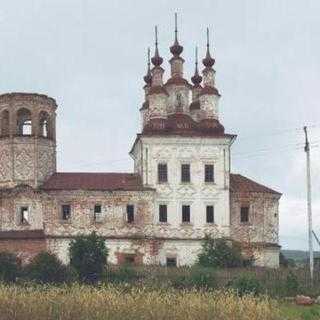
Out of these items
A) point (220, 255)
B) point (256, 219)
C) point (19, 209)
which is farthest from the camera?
point (256, 219)

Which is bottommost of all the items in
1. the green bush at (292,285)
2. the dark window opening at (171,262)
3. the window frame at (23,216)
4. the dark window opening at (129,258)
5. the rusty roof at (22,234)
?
the green bush at (292,285)

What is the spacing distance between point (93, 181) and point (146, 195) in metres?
3.30

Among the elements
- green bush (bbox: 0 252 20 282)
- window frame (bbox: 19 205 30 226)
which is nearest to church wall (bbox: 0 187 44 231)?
window frame (bbox: 19 205 30 226)

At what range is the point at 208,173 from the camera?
49.8 m

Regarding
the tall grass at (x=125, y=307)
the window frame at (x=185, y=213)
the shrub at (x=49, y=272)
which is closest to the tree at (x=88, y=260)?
the shrub at (x=49, y=272)

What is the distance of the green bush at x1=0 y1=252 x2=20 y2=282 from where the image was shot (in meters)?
39.5

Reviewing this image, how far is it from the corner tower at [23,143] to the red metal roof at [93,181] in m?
0.80

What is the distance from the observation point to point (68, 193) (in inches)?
1914

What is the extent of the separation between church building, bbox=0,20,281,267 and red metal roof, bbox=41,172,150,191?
0.06 meters

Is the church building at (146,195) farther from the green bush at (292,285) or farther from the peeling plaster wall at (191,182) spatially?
the green bush at (292,285)

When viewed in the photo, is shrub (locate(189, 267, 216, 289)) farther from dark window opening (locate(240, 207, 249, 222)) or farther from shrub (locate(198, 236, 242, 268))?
dark window opening (locate(240, 207, 249, 222))

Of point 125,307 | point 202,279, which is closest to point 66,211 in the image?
point 202,279

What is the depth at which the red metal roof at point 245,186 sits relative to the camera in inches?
1991

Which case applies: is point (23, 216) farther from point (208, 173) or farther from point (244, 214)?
point (244, 214)
